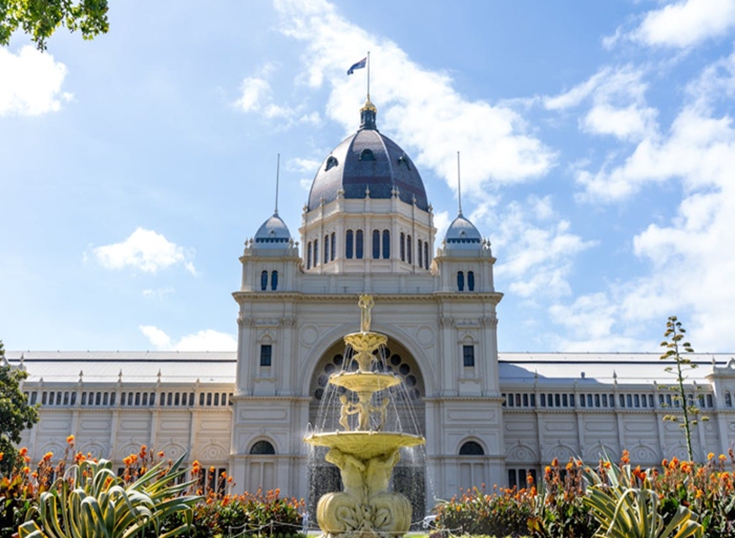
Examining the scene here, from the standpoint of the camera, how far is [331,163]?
232 feet

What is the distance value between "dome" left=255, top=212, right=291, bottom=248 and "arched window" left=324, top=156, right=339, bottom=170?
39.0ft

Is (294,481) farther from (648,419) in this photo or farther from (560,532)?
(560,532)

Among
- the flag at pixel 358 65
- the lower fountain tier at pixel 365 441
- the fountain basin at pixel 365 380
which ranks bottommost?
the lower fountain tier at pixel 365 441

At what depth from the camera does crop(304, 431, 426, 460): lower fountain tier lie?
20.7 metres

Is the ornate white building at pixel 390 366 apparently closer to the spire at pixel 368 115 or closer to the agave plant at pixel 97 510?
the spire at pixel 368 115

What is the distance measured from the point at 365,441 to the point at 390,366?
39.1 m

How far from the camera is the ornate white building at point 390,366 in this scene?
176 feet

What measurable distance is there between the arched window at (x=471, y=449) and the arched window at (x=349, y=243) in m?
19.7

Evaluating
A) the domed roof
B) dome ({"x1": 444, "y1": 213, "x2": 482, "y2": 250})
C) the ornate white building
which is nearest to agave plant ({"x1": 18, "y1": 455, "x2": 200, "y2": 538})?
the ornate white building

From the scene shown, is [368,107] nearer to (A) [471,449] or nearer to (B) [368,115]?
(B) [368,115]

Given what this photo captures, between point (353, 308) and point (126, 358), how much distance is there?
2708 cm

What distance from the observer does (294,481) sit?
52750 millimetres

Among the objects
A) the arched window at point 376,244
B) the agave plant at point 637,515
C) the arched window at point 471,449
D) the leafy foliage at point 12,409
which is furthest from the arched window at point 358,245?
the agave plant at point 637,515

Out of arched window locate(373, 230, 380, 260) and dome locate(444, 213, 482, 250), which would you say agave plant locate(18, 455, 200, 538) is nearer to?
dome locate(444, 213, 482, 250)
